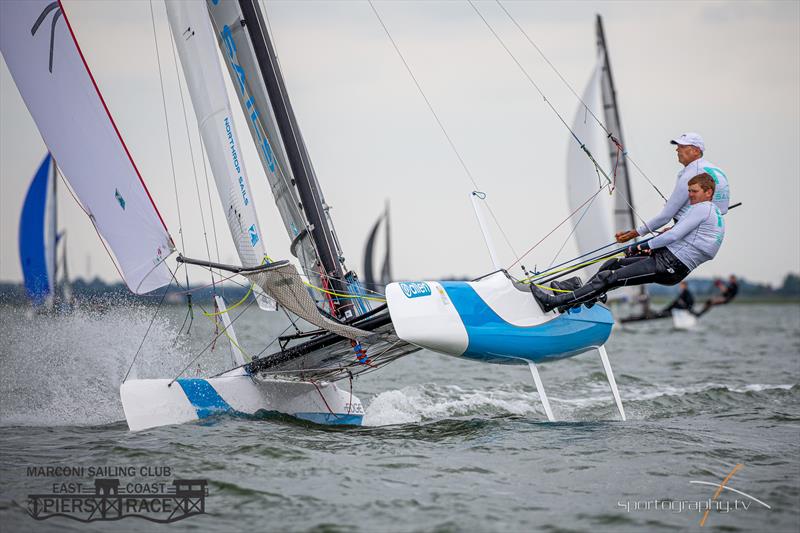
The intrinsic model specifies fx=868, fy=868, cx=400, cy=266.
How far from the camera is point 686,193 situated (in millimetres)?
5758

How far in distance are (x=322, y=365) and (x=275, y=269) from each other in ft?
4.48

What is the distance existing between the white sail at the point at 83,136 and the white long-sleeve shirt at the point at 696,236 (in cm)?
335

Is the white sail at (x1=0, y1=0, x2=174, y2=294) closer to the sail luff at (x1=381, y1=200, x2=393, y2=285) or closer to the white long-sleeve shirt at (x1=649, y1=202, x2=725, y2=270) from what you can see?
the white long-sleeve shirt at (x1=649, y1=202, x2=725, y2=270)

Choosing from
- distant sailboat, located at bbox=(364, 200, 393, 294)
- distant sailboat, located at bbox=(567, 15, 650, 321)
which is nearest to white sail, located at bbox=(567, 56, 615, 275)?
distant sailboat, located at bbox=(567, 15, 650, 321)

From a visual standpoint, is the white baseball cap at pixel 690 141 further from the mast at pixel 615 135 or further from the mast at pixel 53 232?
the mast at pixel 53 232

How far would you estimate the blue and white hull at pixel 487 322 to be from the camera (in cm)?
548

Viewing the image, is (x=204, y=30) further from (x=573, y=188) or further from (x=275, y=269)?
(x=573, y=188)

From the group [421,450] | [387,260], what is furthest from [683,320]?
[421,450]

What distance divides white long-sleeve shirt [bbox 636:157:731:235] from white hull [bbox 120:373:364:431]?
9.04 feet

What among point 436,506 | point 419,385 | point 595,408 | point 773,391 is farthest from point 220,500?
point 773,391

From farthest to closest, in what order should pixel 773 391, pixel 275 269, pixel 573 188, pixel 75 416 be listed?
1. pixel 573 188
2. pixel 773 391
3. pixel 75 416
4. pixel 275 269

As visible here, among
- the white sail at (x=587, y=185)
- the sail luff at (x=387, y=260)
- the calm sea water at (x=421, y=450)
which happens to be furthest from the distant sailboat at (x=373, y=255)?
the calm sea water at (x=421, y=450)

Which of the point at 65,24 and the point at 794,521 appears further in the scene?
the point at 65,24

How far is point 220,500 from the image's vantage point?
13.1 feet
